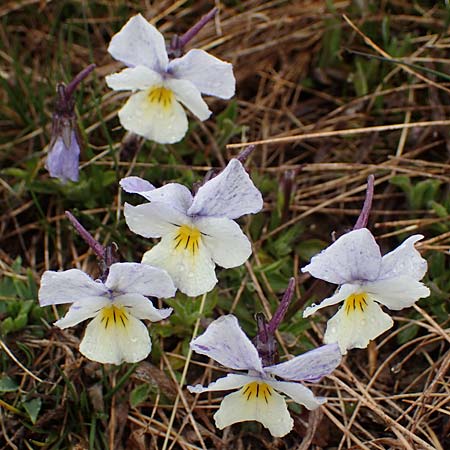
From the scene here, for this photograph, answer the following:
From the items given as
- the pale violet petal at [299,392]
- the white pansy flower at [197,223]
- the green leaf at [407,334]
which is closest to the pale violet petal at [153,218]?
the white pansy flower at [197,223]

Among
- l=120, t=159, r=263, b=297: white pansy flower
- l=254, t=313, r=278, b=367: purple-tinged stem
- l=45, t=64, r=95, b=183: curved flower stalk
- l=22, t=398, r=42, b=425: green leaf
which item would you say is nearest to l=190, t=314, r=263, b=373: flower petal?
l=254, t=313, r=278, b=367: purple-tinged stem

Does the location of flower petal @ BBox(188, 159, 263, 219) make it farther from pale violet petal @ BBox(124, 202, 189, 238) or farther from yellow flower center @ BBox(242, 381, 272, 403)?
yellow flower center @ BBox(242, 381, 272, 403)

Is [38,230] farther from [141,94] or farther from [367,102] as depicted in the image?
[367,102]

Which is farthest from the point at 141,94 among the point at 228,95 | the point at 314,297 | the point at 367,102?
the point at 367,102

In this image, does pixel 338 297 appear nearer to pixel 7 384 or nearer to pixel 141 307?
pixel 141 307

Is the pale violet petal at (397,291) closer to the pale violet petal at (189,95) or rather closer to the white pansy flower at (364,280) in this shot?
the white pansy flower at (364,280)

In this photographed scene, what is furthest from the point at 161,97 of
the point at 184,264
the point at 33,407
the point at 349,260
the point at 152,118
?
the point at 33,407
